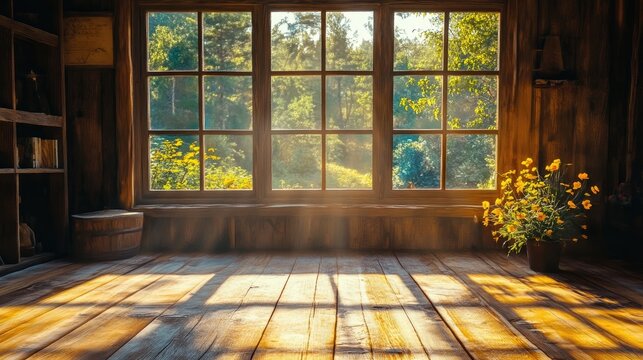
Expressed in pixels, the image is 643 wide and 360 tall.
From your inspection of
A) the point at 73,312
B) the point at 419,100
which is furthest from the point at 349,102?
the point at 73,312

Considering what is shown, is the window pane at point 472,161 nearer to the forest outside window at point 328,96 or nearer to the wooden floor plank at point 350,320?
the forest outside window at point 328,96

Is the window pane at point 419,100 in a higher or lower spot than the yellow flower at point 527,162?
higher

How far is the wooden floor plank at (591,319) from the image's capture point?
6.33ft

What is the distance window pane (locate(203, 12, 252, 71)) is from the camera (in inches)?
161

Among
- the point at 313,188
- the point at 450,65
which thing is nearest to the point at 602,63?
the point at 450,65

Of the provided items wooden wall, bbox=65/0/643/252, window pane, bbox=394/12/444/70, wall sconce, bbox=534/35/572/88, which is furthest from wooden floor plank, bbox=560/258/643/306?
window pane, bbox=394/12/444/70

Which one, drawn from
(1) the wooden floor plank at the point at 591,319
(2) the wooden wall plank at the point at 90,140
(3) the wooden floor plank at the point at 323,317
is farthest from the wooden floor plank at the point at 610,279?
(2) the wooden wall plank at the point at 90,140

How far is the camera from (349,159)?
4129 millimetres

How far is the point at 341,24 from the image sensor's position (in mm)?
4086

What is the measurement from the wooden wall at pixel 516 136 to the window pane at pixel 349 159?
1.12 feet

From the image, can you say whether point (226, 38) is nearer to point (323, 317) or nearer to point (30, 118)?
point (30, 118)

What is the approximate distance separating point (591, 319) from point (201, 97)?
10.5 ft

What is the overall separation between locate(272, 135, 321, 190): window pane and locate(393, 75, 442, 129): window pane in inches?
29.4

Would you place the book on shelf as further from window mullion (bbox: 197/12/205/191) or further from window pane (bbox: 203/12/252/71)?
window pane (bbox: 203/12/252/71)
